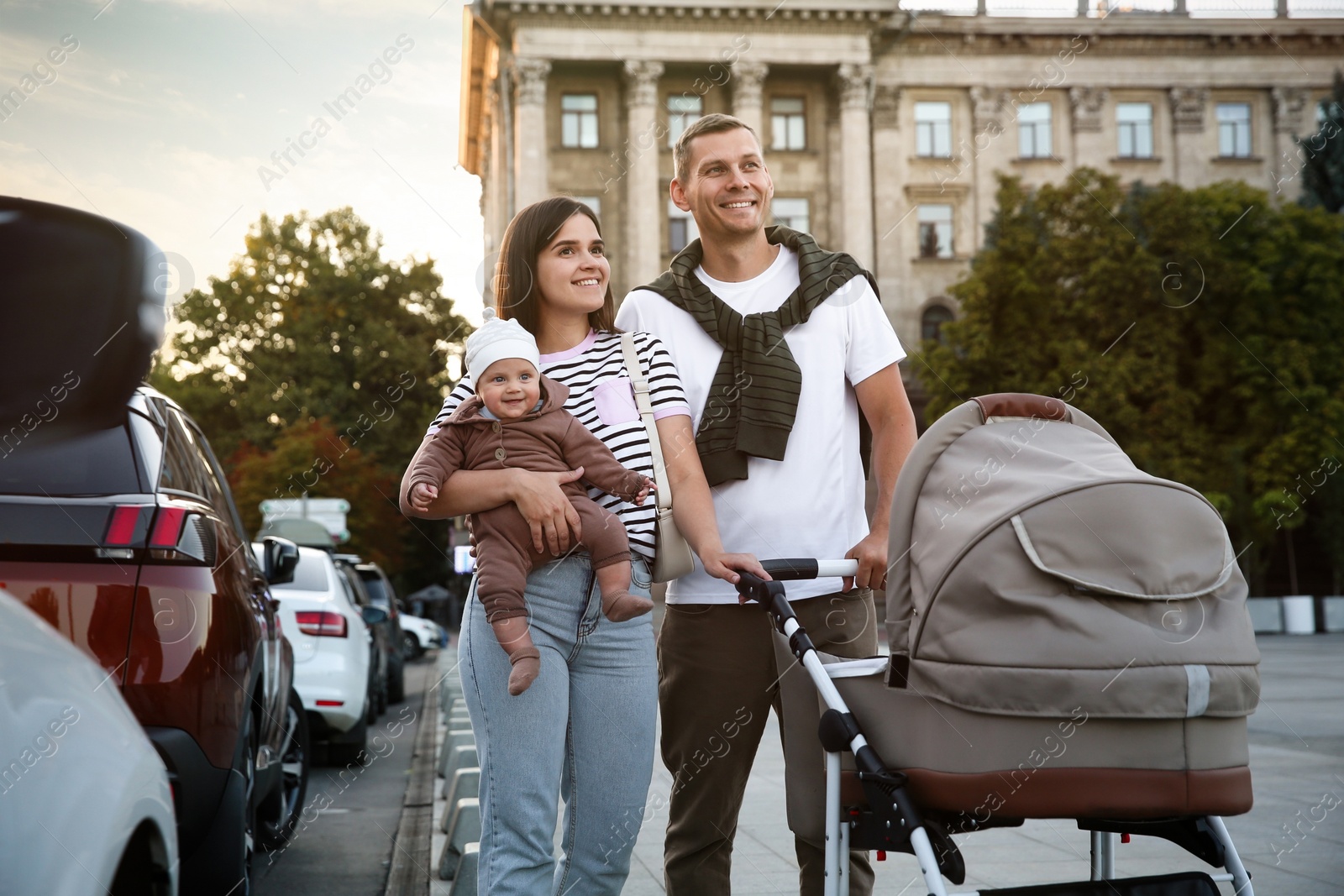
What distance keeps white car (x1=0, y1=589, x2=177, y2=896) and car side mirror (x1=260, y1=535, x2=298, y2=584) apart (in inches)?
150

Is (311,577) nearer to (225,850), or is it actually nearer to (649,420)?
(225,850)

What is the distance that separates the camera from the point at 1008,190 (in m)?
40.6

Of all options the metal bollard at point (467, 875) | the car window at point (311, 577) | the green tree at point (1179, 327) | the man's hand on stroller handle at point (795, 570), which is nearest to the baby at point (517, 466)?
the man's hand on stroller handle at point (795, 570)

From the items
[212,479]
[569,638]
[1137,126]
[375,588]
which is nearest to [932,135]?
[1137,126]

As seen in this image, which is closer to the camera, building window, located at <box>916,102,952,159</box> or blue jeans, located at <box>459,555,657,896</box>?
blue jeans, located at <box>459,555,657,896</box>

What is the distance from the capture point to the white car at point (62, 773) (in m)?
1.94

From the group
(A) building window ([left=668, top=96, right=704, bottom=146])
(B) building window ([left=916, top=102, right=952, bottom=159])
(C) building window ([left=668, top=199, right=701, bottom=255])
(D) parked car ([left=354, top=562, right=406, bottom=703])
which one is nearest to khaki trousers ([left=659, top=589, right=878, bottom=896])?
(D) parked car ([left=354, top=562, right=406, bottom=703])

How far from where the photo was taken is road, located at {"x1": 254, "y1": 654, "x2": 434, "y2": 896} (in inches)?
281

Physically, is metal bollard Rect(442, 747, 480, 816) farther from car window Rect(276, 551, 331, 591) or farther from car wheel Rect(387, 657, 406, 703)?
car wheel Rect(387, 657, 406, 703)

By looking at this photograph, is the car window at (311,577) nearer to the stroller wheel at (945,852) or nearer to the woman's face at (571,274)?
the woman's face at (571,274)

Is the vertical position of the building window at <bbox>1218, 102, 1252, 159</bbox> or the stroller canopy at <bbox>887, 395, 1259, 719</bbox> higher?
the building window at <bbox>1218, 102, 1252, 159</bbox>

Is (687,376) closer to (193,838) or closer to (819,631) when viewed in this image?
(819,631)

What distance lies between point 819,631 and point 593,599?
2.99 ft

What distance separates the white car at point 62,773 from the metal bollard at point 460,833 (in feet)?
13.1
